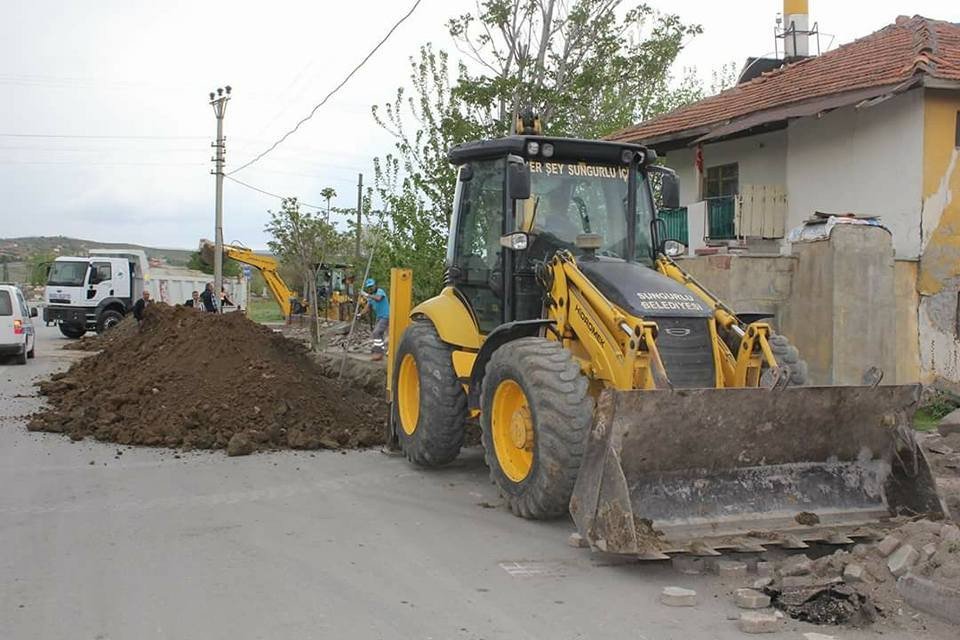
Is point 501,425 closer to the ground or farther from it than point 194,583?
farther from it

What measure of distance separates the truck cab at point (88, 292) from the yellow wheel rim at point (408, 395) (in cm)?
2076

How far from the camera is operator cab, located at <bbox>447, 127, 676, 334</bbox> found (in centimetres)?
759

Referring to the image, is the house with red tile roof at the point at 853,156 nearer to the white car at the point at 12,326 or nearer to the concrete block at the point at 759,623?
the concrete block at the point at 759,623

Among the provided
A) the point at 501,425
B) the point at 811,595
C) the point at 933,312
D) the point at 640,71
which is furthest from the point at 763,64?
the point at 811,595

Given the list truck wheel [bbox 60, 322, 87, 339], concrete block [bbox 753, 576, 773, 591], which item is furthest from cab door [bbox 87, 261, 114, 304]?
concrete block [bbox 753, 576, 773, 591]

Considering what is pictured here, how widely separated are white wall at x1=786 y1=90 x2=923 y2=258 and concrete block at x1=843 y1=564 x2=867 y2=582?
9642 mm

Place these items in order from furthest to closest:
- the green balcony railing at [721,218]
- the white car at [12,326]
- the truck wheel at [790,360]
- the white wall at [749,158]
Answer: the white car at [12,326]
the green balcony railing at [721,218]
the white wall at [749,158]
the truck wheel at [790,360]

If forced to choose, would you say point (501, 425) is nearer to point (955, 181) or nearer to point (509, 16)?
point (955, 181)

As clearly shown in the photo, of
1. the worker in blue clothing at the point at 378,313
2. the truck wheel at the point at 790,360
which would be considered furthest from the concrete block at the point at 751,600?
the worker in blue clothing at the point at 378,313

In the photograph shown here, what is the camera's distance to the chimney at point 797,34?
21.2 m

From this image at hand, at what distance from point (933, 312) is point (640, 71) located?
23.6 feet

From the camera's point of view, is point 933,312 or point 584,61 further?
point 584,61

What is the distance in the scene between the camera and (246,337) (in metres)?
12.6

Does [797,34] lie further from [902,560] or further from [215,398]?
[902,560]
